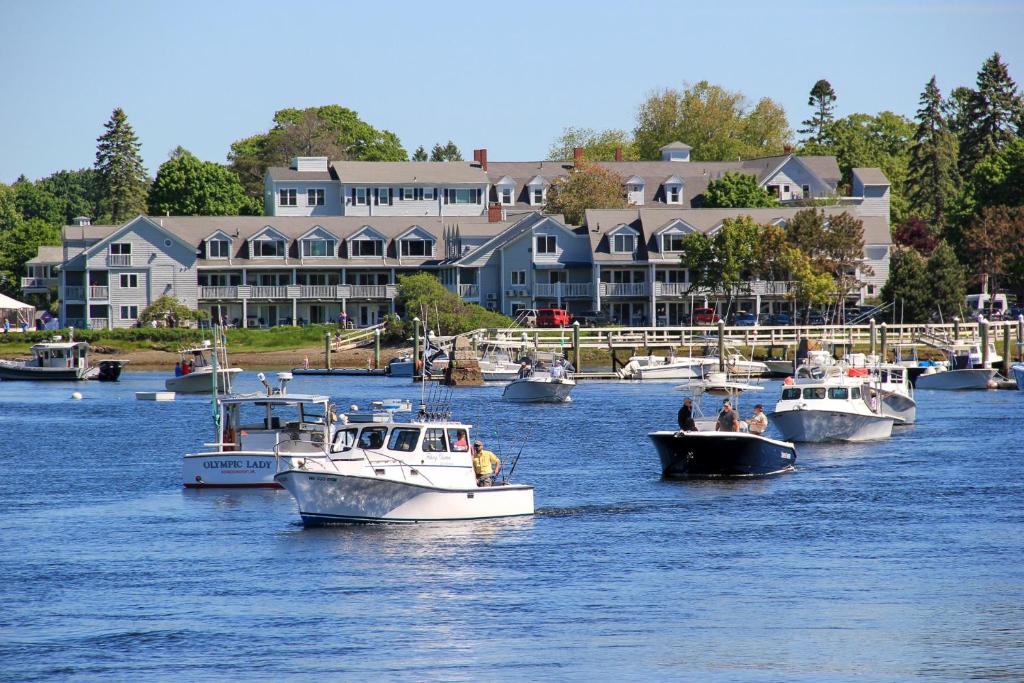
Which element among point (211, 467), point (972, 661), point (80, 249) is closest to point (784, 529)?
point (972, 661)

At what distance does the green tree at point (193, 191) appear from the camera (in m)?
152

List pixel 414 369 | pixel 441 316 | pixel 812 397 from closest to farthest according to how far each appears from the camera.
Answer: pixel 812 397 < pixel 414 369 < pixel 441 316

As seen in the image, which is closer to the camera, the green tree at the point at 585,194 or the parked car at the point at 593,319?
the parked car at the point at 593,319

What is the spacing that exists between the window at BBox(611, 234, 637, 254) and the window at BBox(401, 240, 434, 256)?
52.3 feet

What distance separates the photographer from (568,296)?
122 m

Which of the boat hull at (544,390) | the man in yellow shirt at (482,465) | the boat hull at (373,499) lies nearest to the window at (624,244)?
the boat hull at (544,390)

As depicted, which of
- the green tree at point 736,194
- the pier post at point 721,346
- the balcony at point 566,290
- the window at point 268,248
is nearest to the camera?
the pier post at point 721,346

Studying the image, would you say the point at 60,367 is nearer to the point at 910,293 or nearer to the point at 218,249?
the point at 218,249

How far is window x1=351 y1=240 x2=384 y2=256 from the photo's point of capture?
4995 inches

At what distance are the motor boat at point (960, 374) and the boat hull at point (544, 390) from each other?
2411cm

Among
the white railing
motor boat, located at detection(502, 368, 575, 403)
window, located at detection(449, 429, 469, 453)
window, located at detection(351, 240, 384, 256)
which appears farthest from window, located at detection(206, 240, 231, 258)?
window, located at detection(449, 429, 469, 453)

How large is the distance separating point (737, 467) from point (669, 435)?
2.92 m

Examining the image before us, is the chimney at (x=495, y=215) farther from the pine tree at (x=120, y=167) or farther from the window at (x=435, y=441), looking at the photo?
the window at (x=435, y=441)

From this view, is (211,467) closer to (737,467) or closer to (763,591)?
(737,467)
